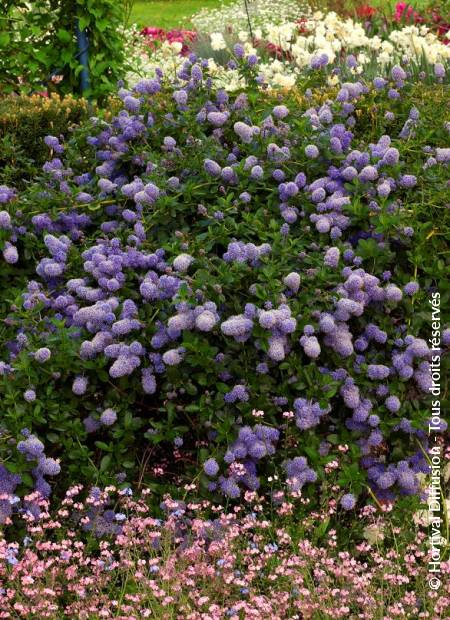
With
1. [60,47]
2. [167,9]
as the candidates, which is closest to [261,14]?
[60,47]

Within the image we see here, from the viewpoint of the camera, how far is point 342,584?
8.60ft

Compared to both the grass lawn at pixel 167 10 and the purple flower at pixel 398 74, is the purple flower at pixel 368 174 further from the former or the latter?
the grass lawn at pixel 167 10

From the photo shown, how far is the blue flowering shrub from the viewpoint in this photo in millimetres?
3008

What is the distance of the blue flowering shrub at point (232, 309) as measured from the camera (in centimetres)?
301

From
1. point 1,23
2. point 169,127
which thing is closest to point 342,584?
point 169,127

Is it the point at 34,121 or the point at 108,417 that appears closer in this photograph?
the point at 108,417
